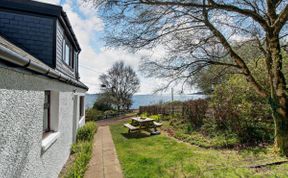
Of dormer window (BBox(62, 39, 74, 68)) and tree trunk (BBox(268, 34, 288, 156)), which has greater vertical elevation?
dormer window (BBox(62, 39, 74, 68))

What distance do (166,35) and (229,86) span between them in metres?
4.76

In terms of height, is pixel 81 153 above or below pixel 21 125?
below

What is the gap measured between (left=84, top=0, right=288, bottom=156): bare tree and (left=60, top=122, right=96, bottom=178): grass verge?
3994 mm

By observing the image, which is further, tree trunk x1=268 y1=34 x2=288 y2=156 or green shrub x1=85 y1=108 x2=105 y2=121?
green shrub x1=85 y1=108 x2=105 y2=121

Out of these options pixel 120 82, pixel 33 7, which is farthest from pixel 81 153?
pixel 120 82

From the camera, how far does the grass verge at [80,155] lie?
5.98 m

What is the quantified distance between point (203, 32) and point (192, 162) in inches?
189

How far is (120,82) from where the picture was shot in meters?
42.5

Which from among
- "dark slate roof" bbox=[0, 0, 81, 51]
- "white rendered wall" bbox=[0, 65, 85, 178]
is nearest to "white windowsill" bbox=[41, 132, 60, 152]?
"white rendered wall" bbox=[0, 65, 85, 178]

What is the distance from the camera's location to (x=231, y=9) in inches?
265

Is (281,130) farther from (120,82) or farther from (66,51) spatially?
(120,82)

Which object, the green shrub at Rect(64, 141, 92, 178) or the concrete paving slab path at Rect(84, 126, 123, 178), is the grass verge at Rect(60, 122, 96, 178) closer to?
the green shrub at Rect(64, 141, 92, 178)

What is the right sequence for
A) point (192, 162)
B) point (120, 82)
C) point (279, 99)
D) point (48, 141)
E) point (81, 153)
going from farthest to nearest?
point (120, 82)
point (81, 153)
point (279, 99)
point (192, 162)
point (48, 141)

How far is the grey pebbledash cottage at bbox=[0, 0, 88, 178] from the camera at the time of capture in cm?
294
